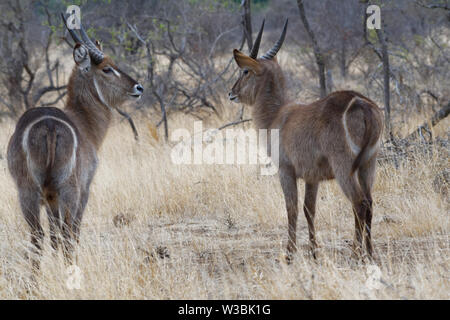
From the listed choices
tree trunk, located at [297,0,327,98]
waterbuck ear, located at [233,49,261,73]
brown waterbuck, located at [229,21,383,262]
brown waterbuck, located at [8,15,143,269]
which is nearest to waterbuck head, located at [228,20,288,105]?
waterbuck ear, located at [233,49,261,73]

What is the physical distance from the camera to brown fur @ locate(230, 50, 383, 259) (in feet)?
13.4

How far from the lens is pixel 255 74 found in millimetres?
5441

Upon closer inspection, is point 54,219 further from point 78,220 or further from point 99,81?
point 99,81

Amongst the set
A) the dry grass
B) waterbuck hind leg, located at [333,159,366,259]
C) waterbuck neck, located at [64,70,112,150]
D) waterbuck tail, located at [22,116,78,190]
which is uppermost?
waterbuck neck, located at [64,70,112,150]

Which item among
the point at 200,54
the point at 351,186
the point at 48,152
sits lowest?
the point at 351,186

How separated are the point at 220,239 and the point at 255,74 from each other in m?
1.62

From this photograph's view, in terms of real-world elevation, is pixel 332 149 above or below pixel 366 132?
below

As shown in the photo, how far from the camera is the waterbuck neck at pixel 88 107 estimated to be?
4926 mm

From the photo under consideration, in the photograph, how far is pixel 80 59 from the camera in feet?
16.1

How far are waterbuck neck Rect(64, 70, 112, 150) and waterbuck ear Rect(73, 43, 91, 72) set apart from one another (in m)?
0.10

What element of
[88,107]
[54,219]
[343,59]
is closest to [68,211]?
[54,219]

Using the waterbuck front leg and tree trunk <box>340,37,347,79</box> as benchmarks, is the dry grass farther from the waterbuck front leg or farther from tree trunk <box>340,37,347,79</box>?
tree trunk <box>340,37,347,79</box>
